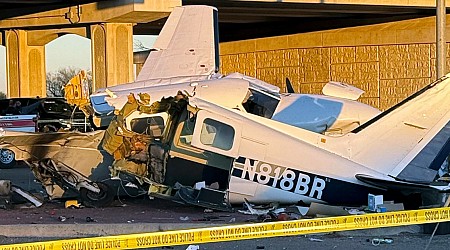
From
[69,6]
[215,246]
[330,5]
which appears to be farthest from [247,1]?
[215,246]

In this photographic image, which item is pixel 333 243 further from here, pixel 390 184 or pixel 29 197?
pixel 29 197

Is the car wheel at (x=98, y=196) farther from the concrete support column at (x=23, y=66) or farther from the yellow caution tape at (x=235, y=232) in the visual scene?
the concrete support column at (x=23, y=66)

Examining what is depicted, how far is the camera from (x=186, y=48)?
68.4 ft

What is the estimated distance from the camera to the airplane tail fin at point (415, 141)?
1308 centimetres

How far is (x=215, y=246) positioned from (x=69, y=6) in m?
31.1

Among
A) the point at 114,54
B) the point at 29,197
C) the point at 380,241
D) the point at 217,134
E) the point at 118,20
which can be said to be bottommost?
the point at 380,241

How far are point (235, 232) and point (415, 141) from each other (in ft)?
17.7

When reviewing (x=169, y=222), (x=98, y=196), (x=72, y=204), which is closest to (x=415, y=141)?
(x=169, y=222)

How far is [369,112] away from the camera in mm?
17703

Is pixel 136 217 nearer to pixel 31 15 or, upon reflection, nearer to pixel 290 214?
pixel 290 214

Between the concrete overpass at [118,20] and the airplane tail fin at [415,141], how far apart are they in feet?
73.9

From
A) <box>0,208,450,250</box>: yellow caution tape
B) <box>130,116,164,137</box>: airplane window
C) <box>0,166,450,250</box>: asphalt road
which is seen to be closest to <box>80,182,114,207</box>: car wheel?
<box>0,166,450,250</box>: asphalt road

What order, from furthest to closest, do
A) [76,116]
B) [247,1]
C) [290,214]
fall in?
[247,1]
[76,116]
[290,214]

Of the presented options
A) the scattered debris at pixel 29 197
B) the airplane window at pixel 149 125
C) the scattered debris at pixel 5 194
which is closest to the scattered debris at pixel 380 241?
the airplane window at pixel 149 125
